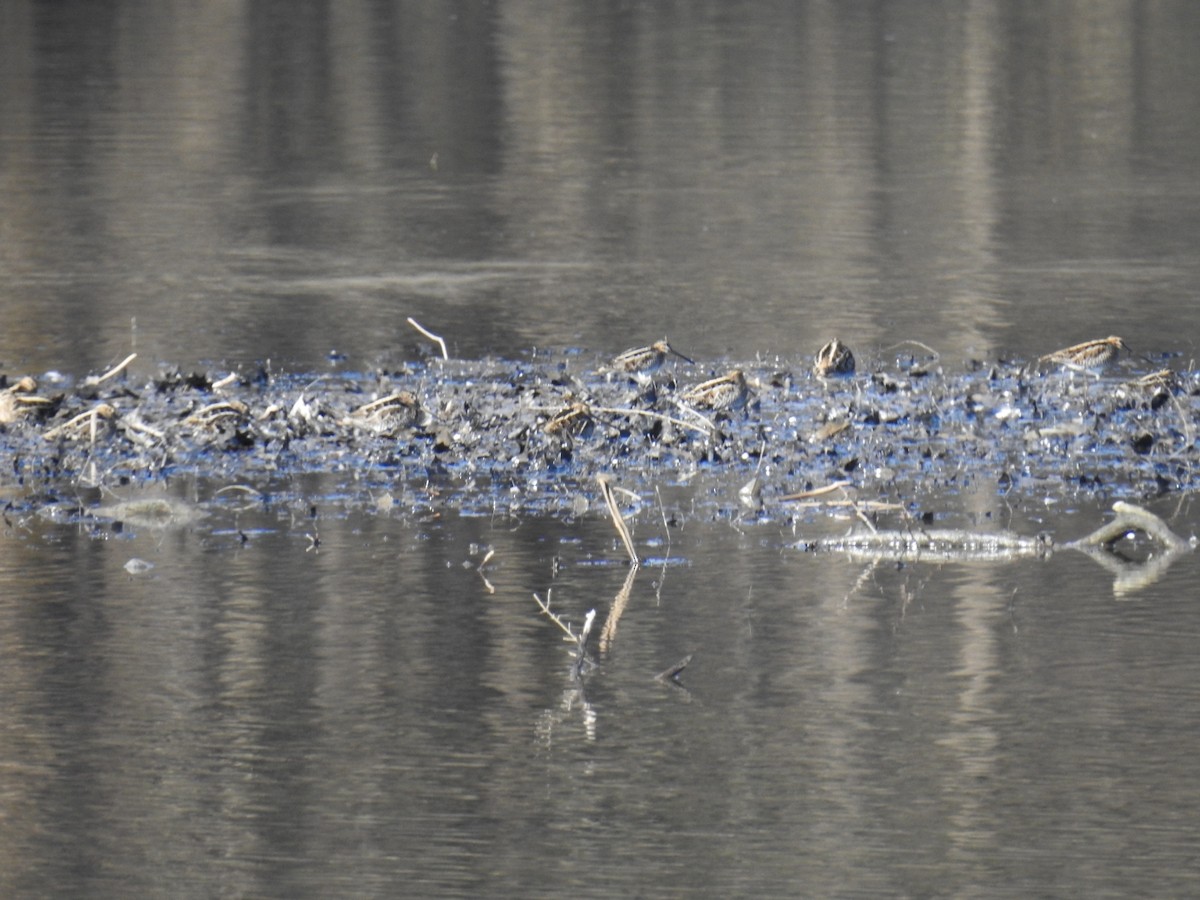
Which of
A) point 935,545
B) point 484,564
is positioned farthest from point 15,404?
point 935,545

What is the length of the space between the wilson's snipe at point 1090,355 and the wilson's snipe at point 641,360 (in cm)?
167

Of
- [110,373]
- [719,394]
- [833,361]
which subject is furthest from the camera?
[833,361]

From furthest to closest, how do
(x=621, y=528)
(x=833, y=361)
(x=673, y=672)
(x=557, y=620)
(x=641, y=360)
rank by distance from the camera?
1. (x=641, y=360)
2. (x=833, y=361)
3. (x=621, y=528)
4. (x=557, y=620)
5. (x=673, y=672)

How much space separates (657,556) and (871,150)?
13.5m

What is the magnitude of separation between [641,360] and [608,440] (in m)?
1.59

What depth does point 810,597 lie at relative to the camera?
25.7 feet

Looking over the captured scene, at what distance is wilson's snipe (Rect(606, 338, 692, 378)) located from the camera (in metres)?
11.7

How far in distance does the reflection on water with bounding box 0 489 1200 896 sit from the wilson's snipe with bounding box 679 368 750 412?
1.87 meters

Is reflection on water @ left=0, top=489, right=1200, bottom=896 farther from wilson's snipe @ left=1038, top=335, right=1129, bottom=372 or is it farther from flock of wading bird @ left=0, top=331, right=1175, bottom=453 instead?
wilson's snipe @ left=1038, top=335, right=1129, bottom=372

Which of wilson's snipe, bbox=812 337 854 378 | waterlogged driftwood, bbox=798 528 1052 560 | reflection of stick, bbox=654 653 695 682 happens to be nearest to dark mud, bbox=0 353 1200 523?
wilson's snipe, bbox=812 337 854 378

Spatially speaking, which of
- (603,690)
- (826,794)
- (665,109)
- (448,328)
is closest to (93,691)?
(603,690)

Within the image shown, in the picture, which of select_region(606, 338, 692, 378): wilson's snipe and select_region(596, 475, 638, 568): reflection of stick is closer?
select_region(596, 475, 638, 568): reflection of stick

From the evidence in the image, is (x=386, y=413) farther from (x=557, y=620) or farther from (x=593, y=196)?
(x=593, y=196)

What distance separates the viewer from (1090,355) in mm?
11578
